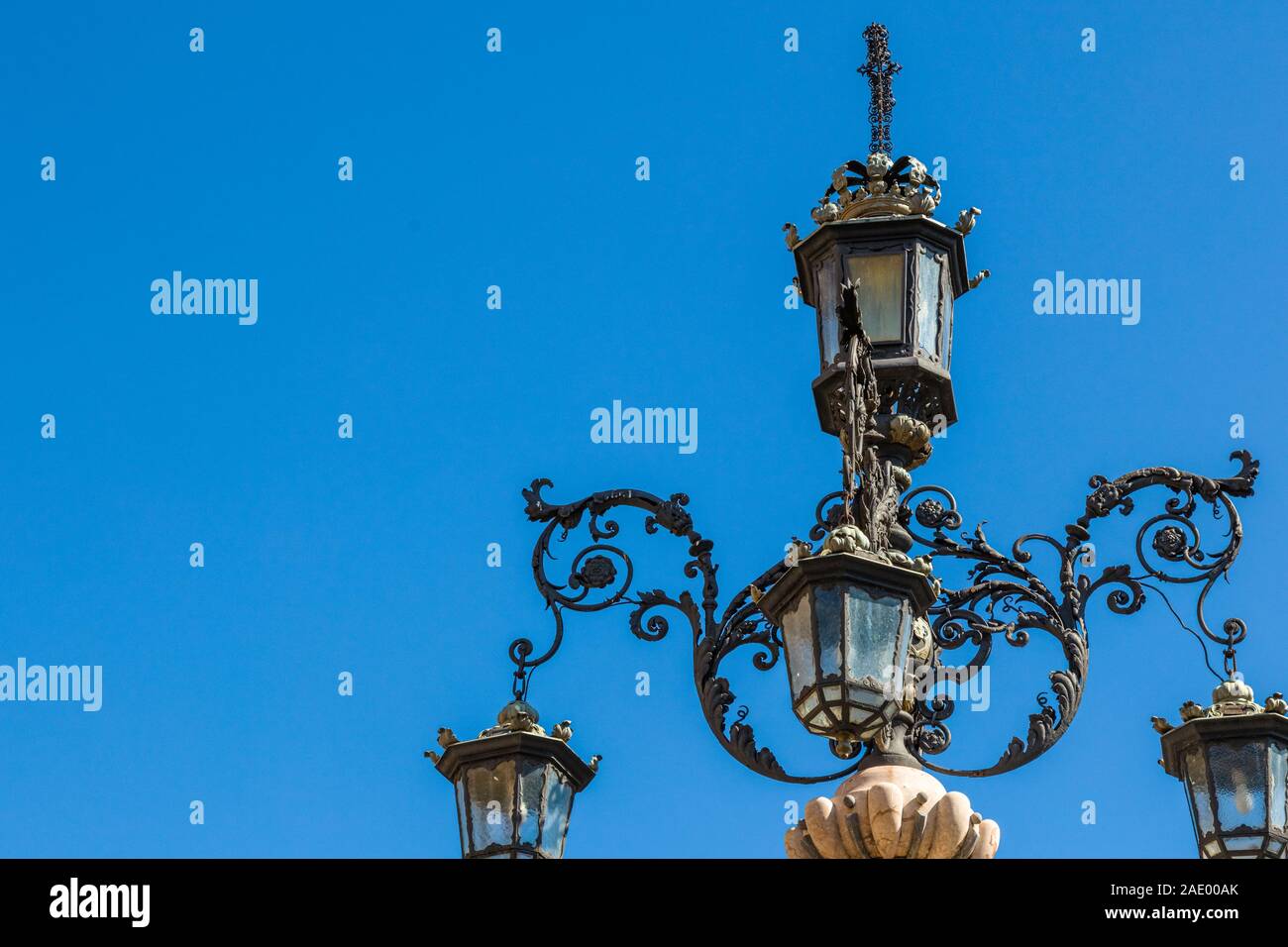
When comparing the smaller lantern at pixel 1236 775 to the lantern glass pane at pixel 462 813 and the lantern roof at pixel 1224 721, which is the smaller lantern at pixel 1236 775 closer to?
the lantern roof at pixel 1224 721

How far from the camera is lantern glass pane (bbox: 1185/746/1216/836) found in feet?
38.4

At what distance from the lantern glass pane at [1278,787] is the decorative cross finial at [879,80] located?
385 cm

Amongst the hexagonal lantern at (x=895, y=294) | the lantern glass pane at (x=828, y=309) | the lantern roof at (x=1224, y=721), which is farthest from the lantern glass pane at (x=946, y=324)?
the lantern roof at (x=1224, y=721)

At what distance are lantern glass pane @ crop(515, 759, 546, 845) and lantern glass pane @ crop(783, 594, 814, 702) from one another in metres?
1.57

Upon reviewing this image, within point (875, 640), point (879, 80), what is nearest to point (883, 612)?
point (875, 640)

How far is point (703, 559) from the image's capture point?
41.1 ft

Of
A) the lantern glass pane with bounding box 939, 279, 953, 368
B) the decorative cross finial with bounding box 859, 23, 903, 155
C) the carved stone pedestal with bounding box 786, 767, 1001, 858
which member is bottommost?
the carved stone pedestal with bounding box 786, 767, 1001, 858

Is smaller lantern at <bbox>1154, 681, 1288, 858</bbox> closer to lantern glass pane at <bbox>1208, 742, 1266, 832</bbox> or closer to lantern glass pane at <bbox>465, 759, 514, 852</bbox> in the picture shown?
lantern glass pane at <bbox>1208, 742, 1266, 832</bbox>

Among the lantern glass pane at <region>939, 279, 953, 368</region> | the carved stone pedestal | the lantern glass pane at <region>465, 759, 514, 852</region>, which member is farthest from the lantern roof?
the lantern glass pane at <region>465, 759, 514, 852</region>

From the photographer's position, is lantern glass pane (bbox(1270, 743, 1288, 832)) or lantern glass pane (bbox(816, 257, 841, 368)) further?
lantern glass pane (bbox(816, 257, 841, 368))

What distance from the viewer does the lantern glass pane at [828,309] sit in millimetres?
12734

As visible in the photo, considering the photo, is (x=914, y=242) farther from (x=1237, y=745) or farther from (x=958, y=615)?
(x=1237, y=745)
